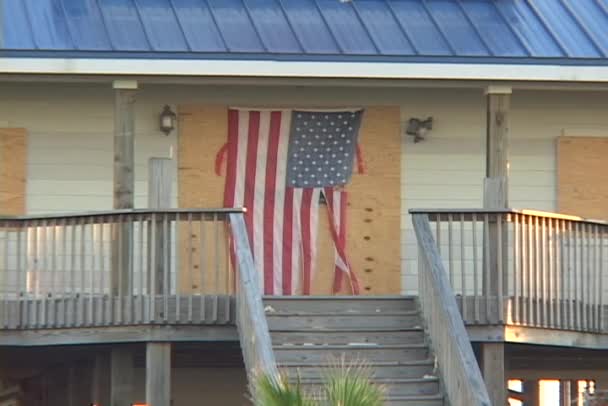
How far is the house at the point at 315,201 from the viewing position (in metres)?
16.5

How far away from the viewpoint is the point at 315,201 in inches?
754

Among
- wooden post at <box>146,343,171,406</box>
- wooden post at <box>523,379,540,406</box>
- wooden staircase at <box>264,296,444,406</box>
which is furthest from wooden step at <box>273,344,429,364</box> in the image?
wooden post at <box>523,379,540,406</box>

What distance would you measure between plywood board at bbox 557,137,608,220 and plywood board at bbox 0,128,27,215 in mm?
5739

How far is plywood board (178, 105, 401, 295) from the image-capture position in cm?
1909

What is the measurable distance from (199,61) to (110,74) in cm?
87

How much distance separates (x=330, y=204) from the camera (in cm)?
1917

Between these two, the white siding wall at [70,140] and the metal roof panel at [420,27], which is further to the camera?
the white siding wall at [70,140]

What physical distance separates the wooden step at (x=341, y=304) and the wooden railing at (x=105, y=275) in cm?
56

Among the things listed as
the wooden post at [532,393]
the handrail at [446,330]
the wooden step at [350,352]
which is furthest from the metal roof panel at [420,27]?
the wooden post at [532,393]

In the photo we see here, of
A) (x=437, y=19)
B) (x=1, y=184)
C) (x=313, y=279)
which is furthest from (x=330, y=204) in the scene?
(x=1, y=184)

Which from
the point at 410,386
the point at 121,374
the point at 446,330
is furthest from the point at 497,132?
the point at 121,374

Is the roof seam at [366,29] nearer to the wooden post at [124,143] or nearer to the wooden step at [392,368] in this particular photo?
the wooden post at [124,143]

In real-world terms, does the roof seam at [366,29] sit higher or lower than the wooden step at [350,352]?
higher

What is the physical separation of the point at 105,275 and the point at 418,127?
4.02 m
